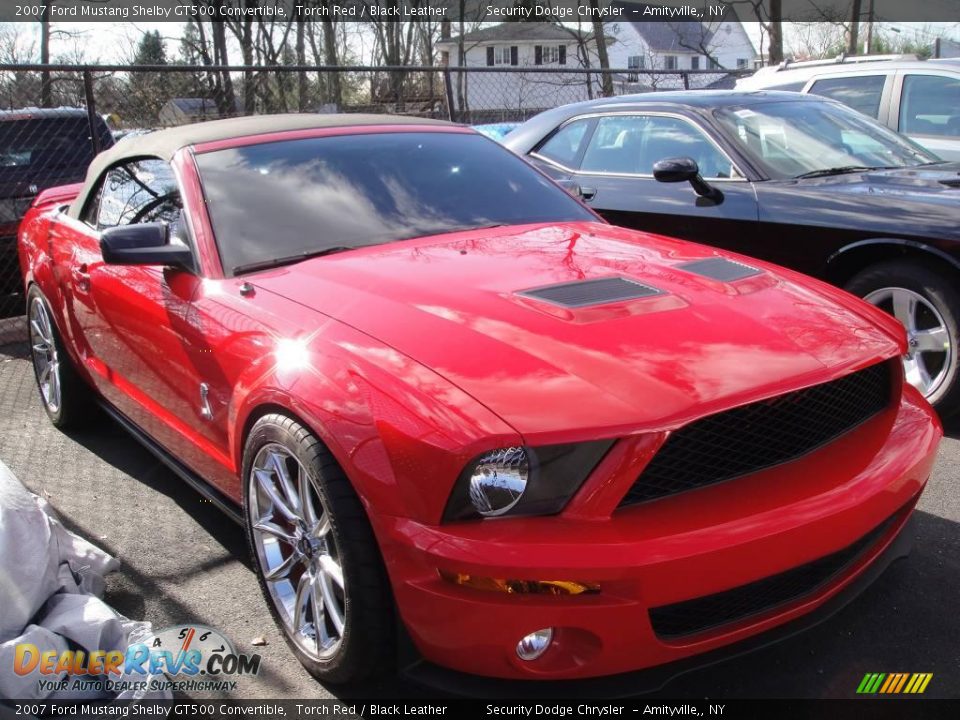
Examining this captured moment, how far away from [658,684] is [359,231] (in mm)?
1894

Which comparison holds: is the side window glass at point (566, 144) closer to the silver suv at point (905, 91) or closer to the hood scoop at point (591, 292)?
the silver suv at point (905, 91)

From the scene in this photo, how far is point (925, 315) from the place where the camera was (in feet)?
14.1

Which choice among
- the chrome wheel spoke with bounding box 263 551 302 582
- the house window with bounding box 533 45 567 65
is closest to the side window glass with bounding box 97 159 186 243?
the chrome wheel spoke with bounding box 263 551 302 582

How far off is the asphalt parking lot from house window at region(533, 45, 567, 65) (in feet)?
155

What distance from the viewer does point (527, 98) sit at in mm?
15039

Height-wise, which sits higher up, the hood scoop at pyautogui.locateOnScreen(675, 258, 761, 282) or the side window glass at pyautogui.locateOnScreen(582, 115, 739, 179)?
the side window glass at pyautogui.locateOnScreen(582, 115, 739, 179)

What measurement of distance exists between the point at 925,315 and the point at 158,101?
28.0ft

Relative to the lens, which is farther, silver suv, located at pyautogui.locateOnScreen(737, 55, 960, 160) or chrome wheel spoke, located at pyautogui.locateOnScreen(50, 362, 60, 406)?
silver suv, located at pyautogui.locateOnScreen(737, 55, 960, 160)

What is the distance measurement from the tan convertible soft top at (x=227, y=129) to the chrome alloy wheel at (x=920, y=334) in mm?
2309

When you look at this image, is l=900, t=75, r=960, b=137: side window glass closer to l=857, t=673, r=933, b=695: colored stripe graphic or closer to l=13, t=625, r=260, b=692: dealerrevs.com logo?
l=857, t=673, r=933, b=695: colored stripe graphic

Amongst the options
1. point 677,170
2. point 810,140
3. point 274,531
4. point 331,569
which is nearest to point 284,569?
point 274,531

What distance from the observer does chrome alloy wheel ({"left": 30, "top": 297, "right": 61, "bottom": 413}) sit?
4.70 m

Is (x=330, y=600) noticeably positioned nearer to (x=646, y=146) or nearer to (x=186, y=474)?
(x=186, y=474)

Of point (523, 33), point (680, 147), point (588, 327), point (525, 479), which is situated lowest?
point (525, 479)
